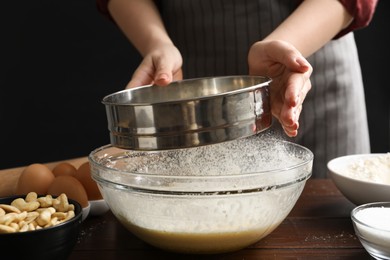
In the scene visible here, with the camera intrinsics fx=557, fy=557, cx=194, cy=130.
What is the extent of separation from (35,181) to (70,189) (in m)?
0.09

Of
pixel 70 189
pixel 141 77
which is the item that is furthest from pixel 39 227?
pixel 141 77

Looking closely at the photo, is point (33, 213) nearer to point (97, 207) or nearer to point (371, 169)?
point (97, 207)

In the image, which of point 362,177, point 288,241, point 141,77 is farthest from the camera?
point 141,77

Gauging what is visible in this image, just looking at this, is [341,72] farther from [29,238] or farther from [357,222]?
[29,238]

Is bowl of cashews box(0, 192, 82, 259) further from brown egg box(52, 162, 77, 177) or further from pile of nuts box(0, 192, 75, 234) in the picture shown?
brown egg box(52, 162, 77, 177)

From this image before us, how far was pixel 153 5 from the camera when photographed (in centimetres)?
158

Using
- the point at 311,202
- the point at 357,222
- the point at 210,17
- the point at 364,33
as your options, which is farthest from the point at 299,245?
the point at 364,33

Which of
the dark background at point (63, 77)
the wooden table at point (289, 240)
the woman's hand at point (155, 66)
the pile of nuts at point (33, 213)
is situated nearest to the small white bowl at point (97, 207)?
the wooden table at point (289, 240)

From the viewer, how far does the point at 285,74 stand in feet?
3.47

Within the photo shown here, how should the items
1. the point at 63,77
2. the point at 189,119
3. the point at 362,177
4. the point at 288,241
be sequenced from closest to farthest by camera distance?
1. the point at 189,119
2. the point at 288,241
3. the point at 362,177
4. the point at 63,77

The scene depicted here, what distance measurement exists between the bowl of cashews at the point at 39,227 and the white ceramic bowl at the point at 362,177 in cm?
47

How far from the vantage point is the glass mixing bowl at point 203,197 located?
0.80m

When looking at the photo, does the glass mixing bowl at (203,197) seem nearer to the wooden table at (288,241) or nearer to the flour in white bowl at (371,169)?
the wooden table at (288,241)

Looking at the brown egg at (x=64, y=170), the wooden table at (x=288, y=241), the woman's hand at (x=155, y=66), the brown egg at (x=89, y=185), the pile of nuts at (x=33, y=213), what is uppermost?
the woman's hand at (x=155, y=66)
